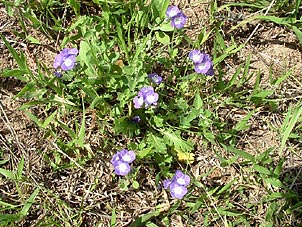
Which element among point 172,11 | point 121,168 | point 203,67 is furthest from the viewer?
point 172,11

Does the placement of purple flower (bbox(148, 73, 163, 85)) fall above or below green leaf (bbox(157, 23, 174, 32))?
below

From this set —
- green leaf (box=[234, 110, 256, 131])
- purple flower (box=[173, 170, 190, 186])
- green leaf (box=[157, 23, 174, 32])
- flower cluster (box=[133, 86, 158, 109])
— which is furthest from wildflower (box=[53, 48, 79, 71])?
green leaf (box=[234, 110, 256, 131])

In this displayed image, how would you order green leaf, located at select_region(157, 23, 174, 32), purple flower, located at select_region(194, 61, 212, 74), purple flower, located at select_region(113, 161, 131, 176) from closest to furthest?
purple flower, located at select_region(113, 161, 131, 176) < purple flower, located at select_region(194, 61, 212, 74) < green leaf, located at select_region(157, 23, 174, 32)

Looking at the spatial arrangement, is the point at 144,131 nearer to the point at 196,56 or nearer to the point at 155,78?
the point at 155,78

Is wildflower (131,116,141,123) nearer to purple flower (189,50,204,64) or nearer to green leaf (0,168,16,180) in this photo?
purple flower (189,50,204,64)

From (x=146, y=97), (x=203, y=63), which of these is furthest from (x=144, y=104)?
(x=203, y=63)

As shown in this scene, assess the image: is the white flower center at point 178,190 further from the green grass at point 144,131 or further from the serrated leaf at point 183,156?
the serrated leaf at point 183,156

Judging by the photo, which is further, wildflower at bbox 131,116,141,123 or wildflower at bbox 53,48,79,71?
wildflower at bbox 131,116,141,123
